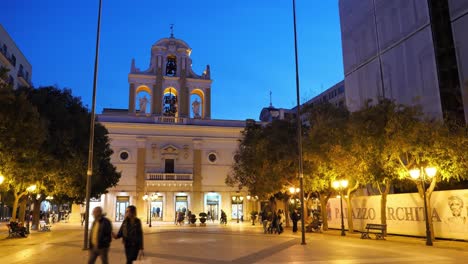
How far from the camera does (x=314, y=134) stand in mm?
26656

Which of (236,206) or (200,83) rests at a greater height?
(200,83)

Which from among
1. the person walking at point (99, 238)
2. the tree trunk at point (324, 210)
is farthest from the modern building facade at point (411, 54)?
the person walking at point (99, 238)

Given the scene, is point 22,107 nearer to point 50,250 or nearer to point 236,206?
point 50,250

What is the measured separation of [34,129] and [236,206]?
36.7 metres

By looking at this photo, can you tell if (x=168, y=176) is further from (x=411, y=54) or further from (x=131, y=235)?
(x=131, y=235)

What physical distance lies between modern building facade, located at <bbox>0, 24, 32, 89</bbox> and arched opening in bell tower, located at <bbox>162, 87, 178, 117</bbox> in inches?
680

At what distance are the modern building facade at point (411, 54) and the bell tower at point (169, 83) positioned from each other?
2241cm

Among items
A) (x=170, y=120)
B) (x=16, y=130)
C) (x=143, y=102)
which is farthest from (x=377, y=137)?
(x=143, y=102)

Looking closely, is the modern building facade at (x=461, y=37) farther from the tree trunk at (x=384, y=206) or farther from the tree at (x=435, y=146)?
the tree at (x=435, y=146)

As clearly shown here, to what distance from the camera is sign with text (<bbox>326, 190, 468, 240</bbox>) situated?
814 inches

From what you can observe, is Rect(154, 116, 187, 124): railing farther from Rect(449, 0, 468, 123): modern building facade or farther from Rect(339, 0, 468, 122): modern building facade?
Rect(449, 0, 468, 123): modern building facade

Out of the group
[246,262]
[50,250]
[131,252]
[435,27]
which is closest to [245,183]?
[435,27]

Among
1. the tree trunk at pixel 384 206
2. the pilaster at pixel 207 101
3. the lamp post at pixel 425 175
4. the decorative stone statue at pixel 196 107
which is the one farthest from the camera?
the decorative stone statue at pixel 196 107

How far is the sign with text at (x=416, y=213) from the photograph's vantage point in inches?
814
